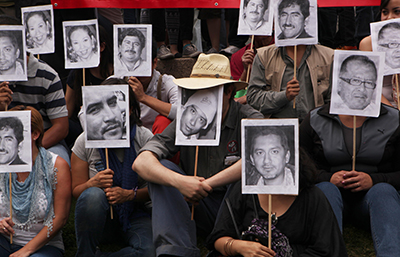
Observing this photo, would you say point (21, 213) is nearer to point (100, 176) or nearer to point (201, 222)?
point (100, 176)

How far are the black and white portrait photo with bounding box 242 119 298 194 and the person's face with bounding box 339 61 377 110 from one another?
0.95 meters

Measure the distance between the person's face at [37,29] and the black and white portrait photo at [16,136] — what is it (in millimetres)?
1982

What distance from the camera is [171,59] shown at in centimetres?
653

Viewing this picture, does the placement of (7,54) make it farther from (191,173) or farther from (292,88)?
(292,88)

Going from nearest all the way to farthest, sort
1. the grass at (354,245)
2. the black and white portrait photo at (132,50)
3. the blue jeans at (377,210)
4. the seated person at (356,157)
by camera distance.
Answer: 1. the blue jeans at (377,210)
2. the seated person at (356,157)
3. the grass at (354,245)
4. the black and white portrait photo at (132,50)

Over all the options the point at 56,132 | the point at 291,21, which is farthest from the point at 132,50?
the point at 291,21

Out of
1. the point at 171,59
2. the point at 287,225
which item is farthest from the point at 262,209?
the point at 171,59

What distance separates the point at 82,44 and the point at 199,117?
179cm

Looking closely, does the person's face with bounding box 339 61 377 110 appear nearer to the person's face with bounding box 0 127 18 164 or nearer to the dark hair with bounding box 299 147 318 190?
the dark hair with bounding box 299 147 318 190

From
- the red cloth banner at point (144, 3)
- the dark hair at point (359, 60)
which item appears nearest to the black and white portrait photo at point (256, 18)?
the red cloth banner at point (144, 3)

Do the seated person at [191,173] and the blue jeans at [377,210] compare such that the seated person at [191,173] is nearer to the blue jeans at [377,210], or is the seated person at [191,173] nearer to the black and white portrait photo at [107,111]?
the black and white portrait photo at [107,111]

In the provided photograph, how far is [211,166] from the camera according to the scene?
12.3 ft

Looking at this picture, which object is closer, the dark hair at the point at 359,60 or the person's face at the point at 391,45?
the dark hair at the point at 359,60

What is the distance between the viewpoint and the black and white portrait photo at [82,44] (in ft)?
15.8
